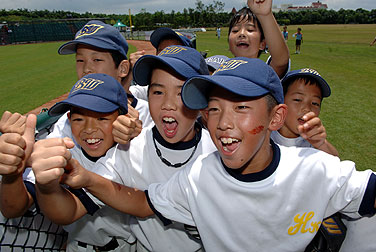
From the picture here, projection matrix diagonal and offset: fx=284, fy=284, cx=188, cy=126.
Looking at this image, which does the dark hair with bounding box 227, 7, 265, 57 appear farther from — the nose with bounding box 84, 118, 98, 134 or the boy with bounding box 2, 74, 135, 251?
the nose with bounding box 84, 118, 98, 134

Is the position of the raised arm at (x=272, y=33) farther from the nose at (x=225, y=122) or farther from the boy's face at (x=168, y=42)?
the nose at (x=225, y=122)

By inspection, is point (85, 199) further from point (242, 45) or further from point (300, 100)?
point (242, 45)

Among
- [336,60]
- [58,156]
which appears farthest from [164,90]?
[336,60]

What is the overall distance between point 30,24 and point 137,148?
44.1 meters

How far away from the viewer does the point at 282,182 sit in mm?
1528

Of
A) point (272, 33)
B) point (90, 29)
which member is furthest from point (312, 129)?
point (90, 29)

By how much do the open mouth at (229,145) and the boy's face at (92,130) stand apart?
0.87 m

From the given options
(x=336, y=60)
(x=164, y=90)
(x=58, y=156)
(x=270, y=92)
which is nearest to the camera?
(x=58, y=156)

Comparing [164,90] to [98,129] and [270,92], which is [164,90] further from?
[270,92]

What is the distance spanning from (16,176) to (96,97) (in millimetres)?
679

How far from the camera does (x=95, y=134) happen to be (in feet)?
6.34

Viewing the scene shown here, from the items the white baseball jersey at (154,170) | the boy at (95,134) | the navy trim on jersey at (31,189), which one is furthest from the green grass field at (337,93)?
the navy trim on jersey at (31,189)

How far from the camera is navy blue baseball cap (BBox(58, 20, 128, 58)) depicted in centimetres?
251

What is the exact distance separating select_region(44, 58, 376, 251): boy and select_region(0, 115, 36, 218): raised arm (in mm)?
247
